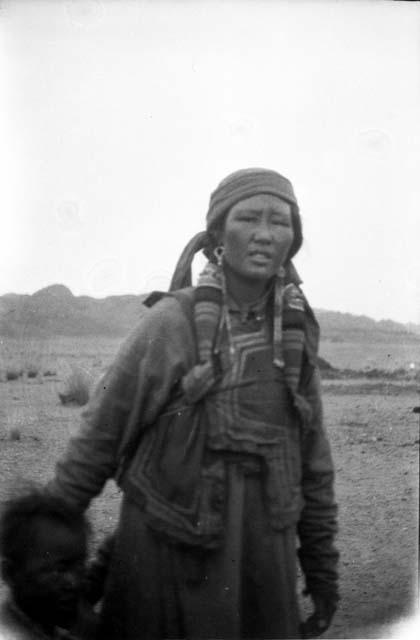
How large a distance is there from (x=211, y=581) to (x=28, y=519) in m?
0.71

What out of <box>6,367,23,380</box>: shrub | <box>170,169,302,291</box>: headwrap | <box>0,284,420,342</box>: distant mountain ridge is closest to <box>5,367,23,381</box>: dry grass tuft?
<box>6,367,23,380</box>: shrub

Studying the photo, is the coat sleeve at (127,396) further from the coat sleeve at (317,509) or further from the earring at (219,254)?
the coat sleeve at (317,509)

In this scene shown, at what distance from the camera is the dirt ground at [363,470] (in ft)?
11.0

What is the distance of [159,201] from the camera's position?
11.1ft

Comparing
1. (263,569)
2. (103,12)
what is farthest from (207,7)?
(263,569)

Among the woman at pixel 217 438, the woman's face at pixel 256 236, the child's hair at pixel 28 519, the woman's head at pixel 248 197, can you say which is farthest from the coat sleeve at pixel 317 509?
the child's hair at pixel 28 519

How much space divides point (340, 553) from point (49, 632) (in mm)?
1137

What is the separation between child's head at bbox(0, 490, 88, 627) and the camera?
3.08m

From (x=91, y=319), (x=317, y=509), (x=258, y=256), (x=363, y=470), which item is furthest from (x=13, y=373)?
(x=363, y=470)

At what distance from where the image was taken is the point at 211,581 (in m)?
3.10

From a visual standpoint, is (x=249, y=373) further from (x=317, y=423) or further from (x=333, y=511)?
(x=333, y=511)

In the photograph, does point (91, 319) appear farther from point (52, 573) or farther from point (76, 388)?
point (52, 573)

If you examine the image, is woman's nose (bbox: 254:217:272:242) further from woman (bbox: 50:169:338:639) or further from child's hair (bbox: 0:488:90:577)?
child's hair (bbox: 0:488:90:577)

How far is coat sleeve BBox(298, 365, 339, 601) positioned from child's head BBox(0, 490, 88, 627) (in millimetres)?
835
